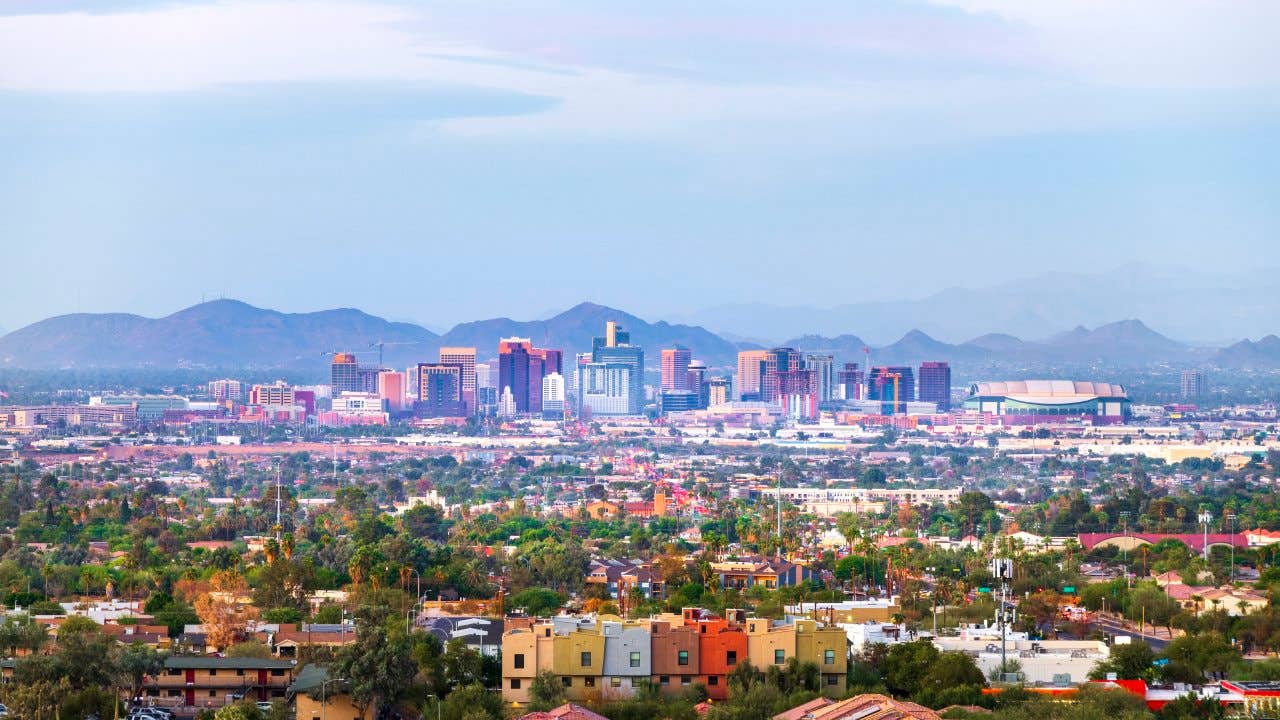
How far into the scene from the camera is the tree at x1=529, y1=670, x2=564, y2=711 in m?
32.4

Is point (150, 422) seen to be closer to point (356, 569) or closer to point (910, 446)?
point (910, 446)

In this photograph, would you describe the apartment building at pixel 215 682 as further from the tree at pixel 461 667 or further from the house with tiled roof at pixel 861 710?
the house with tiled roof at pixel 861 710

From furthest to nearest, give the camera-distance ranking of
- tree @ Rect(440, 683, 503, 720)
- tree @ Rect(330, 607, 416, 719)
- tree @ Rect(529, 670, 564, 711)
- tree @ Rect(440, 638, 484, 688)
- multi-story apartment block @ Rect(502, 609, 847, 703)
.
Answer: tree @ Rect(440, 638, 484, 688) < multi-story apartment block @ Rect(502, 609, 847, 703) < tree @ Rect(330, 607, 416, 719) < tree @ Rect(529, 670, 564, 711) < tree @ Rect(440, 683, 503, 720)

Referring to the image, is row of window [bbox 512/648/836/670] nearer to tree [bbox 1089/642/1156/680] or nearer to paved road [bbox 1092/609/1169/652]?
tree [bbox 1089/642/1156/680]

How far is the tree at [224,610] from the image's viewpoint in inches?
1620

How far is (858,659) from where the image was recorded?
36.8m

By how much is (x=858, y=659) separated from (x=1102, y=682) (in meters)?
4.29

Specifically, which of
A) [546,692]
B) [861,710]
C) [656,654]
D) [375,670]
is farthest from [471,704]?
[861,710]

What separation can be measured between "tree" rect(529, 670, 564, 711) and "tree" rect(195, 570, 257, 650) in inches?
369

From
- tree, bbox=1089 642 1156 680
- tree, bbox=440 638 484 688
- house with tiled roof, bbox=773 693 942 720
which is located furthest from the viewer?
tree, bbox=1089 642 1156 680

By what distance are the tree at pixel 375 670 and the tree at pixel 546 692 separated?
1879mm

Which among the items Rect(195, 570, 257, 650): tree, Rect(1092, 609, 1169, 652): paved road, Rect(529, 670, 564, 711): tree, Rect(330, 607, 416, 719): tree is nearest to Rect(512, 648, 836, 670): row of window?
Rect(529, 670, 564, 711): tree

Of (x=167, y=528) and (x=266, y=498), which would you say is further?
(x=266, y=498)

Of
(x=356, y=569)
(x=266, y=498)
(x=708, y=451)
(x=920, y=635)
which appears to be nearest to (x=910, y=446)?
(x=708, y=451)
